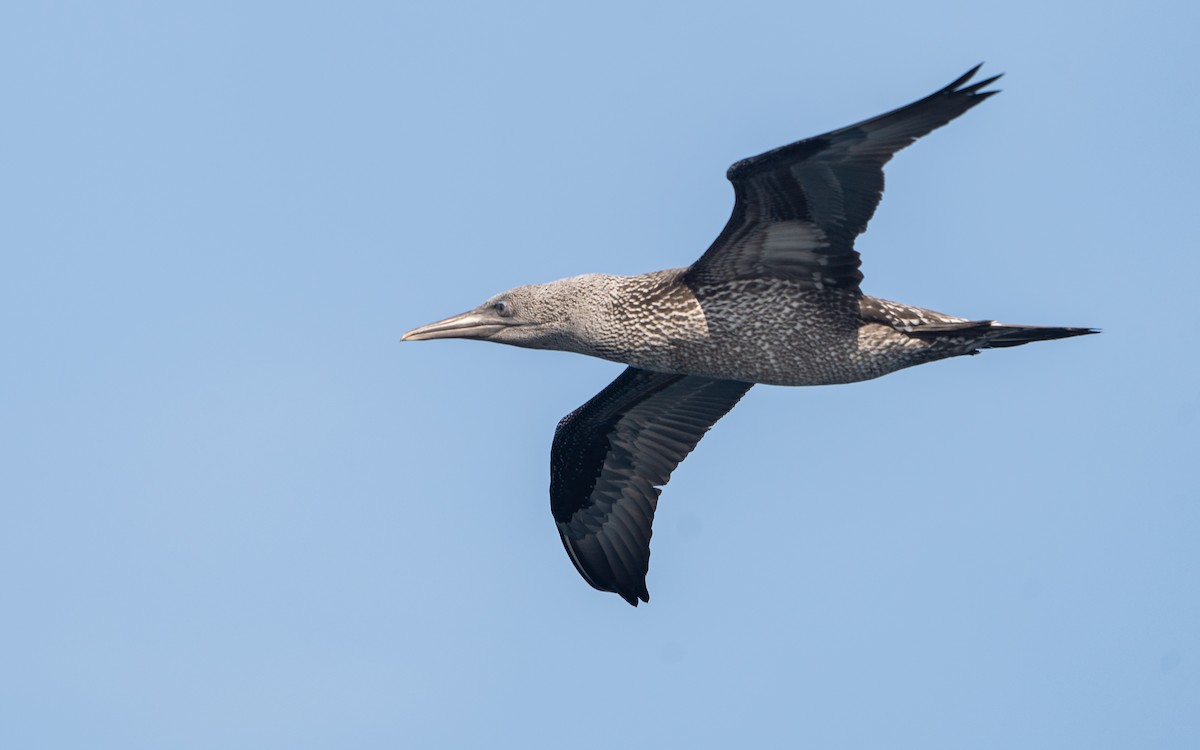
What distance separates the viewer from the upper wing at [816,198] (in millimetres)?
18312

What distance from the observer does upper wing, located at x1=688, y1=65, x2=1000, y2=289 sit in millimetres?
18312

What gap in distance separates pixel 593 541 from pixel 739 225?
18.0ft

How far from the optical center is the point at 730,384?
23.2 meters

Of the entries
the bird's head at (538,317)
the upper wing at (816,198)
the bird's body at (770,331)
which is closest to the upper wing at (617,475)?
the bird's head at (538,317)

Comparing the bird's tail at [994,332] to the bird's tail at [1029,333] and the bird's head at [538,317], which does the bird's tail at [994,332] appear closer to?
the bird's tail at [1029,333]

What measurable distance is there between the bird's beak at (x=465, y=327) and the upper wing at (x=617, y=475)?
2374mm

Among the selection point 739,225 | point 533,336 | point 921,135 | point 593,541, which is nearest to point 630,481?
→ point 593,541

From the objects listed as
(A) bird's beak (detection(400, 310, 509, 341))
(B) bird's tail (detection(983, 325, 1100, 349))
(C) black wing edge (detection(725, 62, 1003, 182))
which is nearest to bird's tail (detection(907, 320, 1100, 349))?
(B) bird's tail (detection(983, 325, 1100, 349))

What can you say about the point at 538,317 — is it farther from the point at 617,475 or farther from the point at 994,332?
the point at 994,332

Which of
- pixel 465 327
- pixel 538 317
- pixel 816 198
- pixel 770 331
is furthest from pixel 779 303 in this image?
A: pixel 465 327

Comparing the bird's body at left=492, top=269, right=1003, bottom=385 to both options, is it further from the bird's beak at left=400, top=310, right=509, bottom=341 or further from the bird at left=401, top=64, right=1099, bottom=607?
the bird's beak at left=400, top=310, right=509, bottom=341

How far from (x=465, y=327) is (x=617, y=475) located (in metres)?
3.30

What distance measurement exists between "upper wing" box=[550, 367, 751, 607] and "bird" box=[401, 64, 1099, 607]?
2462mm

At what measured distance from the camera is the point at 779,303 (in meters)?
20.2
